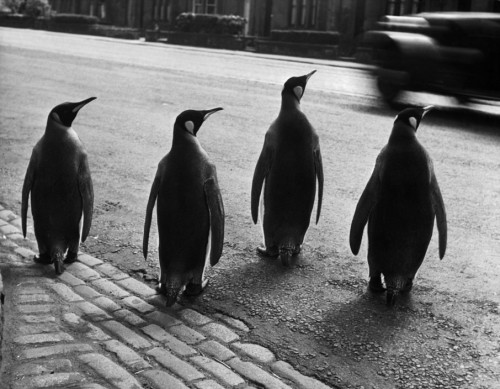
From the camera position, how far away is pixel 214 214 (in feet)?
12.4

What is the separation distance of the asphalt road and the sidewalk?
0.57 feet

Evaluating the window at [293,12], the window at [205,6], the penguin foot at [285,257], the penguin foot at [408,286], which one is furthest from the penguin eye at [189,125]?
the window at [205,6]

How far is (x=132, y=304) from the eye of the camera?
3.77 metres

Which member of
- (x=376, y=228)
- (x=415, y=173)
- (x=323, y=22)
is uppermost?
(x=323, y=22)

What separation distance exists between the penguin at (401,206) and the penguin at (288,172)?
529 mm

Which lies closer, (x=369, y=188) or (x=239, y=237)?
(x=369, y=188)

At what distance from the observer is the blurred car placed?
10.8 m

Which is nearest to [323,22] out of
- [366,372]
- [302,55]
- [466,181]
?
[302,55]

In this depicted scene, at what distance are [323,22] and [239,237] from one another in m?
29.3

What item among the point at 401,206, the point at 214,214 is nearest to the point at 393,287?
the point at 401,206

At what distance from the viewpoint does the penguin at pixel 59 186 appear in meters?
4.06

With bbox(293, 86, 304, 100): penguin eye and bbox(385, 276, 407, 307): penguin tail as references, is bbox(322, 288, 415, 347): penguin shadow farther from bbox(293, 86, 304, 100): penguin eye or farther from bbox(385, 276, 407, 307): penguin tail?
bbox(293, 86, 304, 100): penguin eye

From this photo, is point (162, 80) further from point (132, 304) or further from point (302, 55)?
point (302, 55)

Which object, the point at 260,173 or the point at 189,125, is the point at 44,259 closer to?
the point at 189,125
